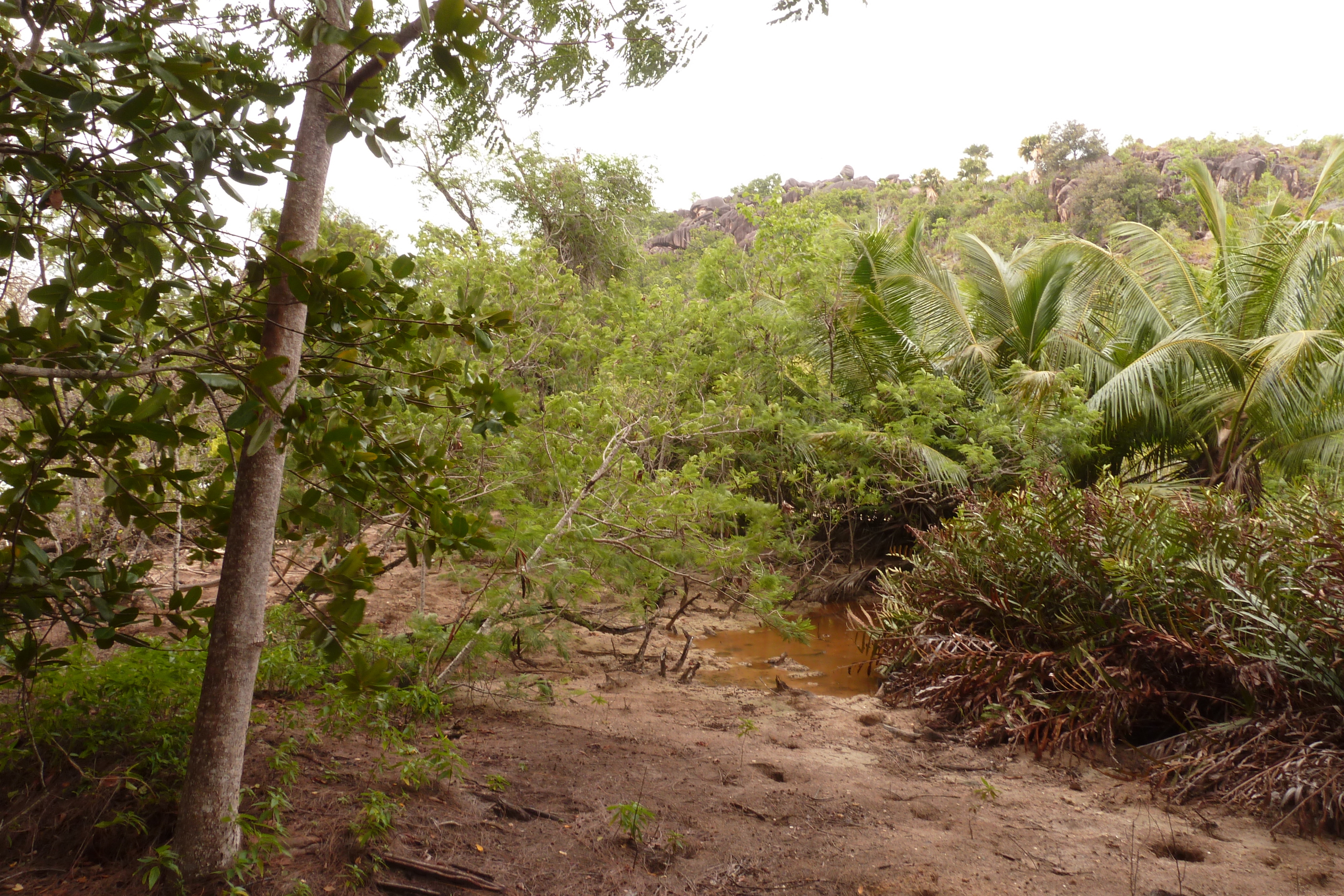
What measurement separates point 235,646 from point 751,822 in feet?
8.34

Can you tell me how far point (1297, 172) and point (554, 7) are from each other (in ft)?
171

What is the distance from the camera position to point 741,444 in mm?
10734

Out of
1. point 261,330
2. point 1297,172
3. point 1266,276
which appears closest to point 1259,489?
point 1266,276

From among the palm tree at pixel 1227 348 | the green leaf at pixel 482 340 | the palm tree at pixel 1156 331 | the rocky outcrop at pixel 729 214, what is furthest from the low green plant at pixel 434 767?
the rocky outcrop at pixel 729 214

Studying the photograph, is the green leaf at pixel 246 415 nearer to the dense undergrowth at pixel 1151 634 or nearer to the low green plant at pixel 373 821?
the low green plant at pixel 373 821

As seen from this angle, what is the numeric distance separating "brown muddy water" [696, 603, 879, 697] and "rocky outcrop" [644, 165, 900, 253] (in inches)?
1282

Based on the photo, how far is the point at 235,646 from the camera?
2508 mm

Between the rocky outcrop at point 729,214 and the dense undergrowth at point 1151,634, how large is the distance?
115ft

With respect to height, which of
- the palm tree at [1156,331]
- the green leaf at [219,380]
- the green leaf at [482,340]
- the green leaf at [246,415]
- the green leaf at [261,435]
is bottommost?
the green leaf at [261,435]

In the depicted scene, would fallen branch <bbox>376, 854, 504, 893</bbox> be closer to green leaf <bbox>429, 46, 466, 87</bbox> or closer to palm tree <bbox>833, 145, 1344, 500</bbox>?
green leaf <bbox>429, 46, 466, 87</bbox>

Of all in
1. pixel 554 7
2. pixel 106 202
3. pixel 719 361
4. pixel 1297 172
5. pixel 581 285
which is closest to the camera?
pixel 106 202

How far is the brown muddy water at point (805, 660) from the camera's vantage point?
24.7 ft

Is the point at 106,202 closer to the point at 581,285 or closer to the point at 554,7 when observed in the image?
the point at 554,7

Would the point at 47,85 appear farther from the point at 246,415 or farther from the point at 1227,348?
the point at 1227,348
